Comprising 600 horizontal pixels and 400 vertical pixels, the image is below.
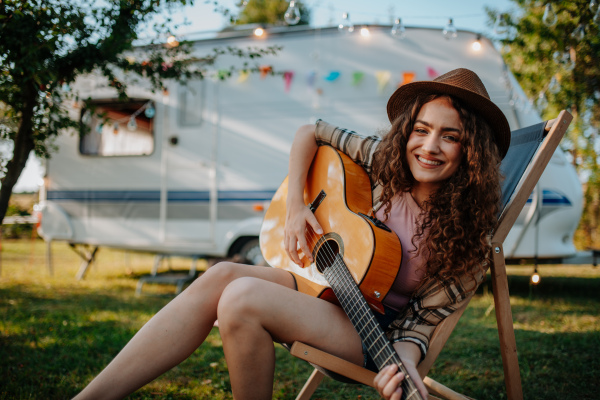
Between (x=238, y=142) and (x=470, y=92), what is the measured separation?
144 inches

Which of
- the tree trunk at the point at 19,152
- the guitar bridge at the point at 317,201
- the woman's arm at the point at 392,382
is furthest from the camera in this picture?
the tree trunk at the point at 19,152

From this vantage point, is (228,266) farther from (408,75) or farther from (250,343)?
(408,75)

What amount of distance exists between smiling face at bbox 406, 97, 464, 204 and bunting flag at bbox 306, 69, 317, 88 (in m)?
3.31

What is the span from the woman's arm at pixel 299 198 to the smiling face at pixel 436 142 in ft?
1.40

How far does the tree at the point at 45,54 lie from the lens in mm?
2105

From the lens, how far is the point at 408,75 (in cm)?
453

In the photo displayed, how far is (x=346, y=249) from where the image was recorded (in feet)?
4.76

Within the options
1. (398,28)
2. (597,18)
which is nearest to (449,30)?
(398,28)

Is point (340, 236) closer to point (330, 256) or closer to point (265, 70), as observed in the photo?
point (330, 256)

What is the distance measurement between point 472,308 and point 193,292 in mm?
3153

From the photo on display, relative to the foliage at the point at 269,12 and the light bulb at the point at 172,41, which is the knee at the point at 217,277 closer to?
the light bulb at the point at 172,41

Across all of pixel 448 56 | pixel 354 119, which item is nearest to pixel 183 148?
pixel 354 119

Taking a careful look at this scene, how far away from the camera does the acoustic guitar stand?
4.13 feet

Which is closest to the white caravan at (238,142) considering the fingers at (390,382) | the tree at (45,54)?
the tree at (45,54)
